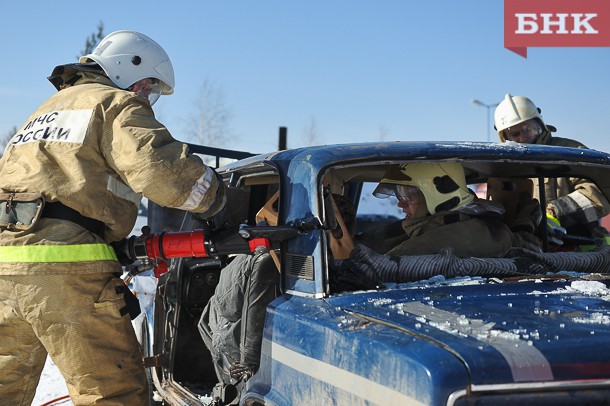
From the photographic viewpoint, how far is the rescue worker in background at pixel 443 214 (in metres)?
3.42

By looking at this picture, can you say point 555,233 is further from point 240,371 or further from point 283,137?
point 283,137

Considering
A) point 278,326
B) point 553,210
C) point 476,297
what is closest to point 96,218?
point 278,326

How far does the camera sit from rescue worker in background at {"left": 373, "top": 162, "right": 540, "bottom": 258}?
3.42 m

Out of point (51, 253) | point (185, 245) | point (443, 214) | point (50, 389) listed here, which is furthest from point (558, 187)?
point (50, 389)

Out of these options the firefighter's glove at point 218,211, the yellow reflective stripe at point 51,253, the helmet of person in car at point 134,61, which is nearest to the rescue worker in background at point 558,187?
the firefighter's glove at point 218,211

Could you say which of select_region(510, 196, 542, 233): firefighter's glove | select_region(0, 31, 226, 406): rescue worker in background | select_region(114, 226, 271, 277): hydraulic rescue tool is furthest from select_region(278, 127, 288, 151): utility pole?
select_region(0, 31, 226, 406): rescue worker in background

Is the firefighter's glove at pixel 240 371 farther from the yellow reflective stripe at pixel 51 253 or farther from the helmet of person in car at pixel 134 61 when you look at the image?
the helmet of person in car at pixel 134 61

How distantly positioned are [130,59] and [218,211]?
0.98 m

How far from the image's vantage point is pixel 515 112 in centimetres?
625

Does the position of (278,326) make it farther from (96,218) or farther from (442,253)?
(96,218)

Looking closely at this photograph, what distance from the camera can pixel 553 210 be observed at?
5.05 metres

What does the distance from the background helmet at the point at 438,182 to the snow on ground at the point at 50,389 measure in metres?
3.33

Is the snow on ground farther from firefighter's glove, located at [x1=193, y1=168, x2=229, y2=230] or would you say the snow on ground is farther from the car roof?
the car roof

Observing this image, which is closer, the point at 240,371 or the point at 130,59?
the point at 240,371
